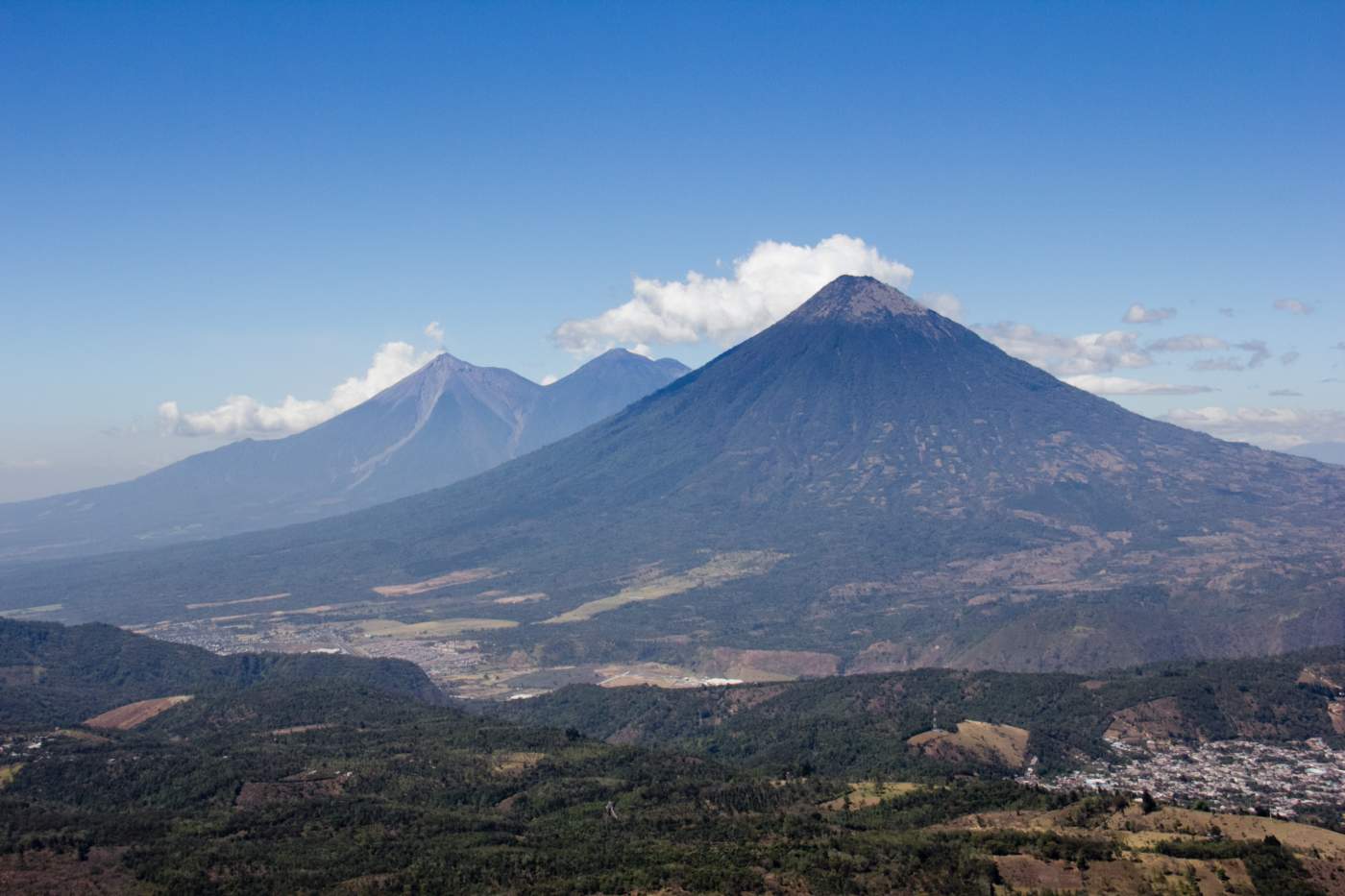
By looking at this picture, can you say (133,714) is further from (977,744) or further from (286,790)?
(977,744)

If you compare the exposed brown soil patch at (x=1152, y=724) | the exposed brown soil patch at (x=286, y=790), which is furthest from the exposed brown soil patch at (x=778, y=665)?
the exposed brown soil patch at (x=286, y=790)

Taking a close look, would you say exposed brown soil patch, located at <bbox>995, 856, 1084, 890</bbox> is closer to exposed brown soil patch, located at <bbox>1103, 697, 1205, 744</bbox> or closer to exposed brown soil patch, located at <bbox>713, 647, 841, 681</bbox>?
exposed brown soil patch, located at <bbox>1103, 697, 1205, 744</bbox>

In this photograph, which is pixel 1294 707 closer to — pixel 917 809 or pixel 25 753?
pixel 917 809

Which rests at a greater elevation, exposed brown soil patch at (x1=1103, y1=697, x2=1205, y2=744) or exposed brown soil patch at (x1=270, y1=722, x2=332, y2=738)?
exposed brown soil patch at (x1=270, y1=722, x2=332, y2=738)

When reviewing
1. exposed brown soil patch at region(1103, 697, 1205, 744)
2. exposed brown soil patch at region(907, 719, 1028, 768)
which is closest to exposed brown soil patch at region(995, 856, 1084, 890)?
exposed brown soil patch at region(907, 719, 1028, 768)

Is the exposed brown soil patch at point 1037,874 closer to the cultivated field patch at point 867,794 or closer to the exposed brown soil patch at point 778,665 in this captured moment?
the cultivated field patch at point 867,794

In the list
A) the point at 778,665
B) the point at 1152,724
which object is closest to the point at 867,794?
the point at 1152,724

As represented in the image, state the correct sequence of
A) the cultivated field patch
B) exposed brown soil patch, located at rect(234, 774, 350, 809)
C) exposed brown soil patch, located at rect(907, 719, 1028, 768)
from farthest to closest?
1. exposed brown soil patch, located at rect(907, 719, 1028, 768)
2. exposed brown soil patch, located at rect(234, 774, 350, 809)
3. the cultivated field patch

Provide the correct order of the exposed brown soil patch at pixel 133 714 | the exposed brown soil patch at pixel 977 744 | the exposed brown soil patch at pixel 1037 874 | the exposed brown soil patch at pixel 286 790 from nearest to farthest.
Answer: the exposed brown soil patch at pixel 1037 874, the exposed brown soil patch at pixel 286 790, the exposed brown soil patch at pixel 977 744, the exposed brown soil patch at pixel 133 714

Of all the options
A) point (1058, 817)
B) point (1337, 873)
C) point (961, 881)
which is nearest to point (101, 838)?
point (961, 881)

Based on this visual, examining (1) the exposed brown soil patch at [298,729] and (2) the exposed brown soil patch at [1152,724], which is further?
(2) the exposed brown soil patch at [1152,724]

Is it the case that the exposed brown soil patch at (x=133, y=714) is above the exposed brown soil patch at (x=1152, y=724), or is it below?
above
